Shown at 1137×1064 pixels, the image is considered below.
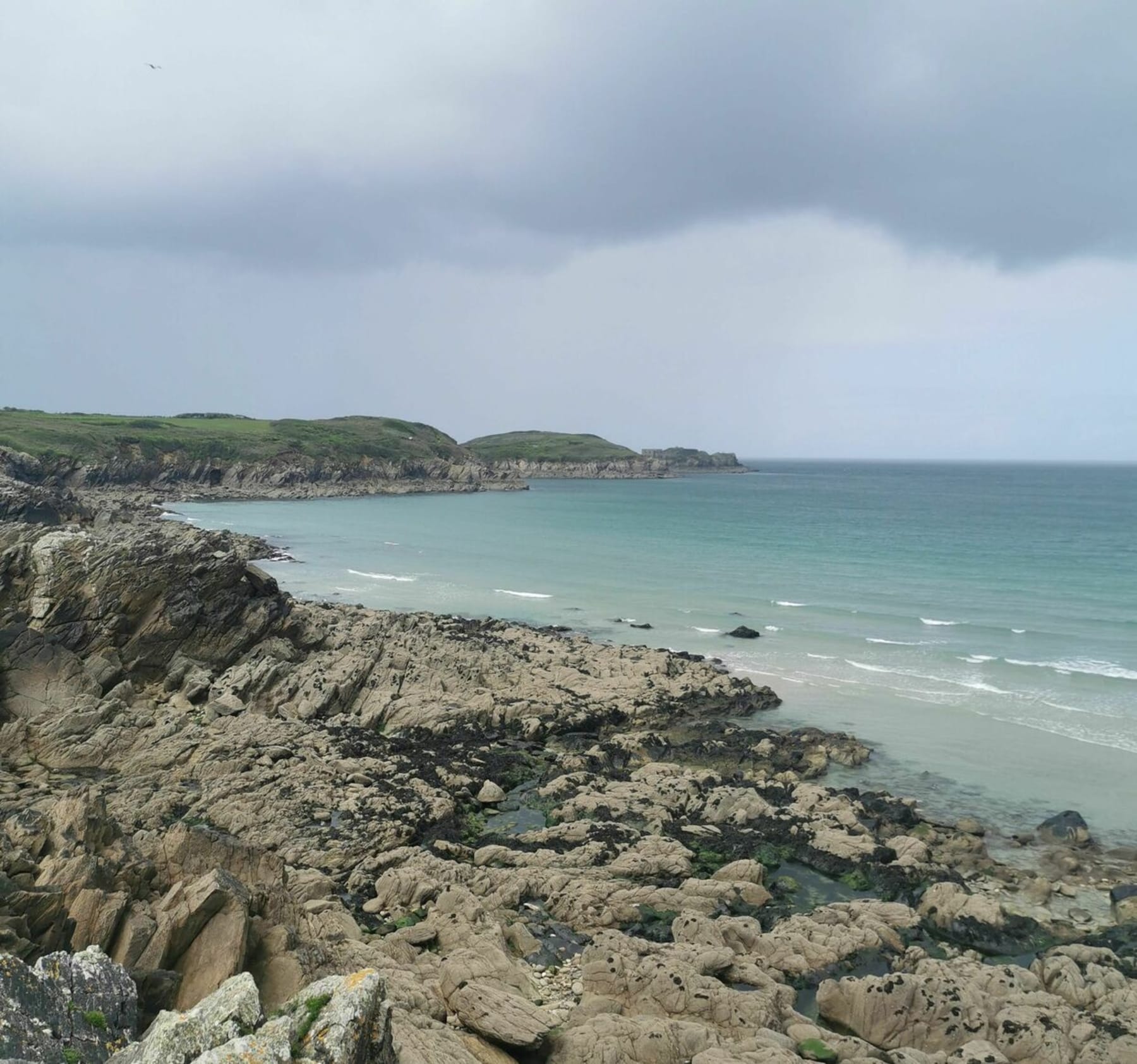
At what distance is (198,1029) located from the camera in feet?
22.0

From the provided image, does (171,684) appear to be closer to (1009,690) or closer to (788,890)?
(788,890)

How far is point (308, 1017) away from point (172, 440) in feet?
539

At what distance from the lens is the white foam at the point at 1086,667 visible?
36.3 metres

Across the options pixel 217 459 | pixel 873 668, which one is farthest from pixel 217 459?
pixel 873 668

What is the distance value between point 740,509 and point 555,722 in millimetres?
111051

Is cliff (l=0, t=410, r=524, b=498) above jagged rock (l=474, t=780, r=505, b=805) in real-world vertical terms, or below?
above

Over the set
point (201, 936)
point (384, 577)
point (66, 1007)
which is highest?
point (66, 1007)

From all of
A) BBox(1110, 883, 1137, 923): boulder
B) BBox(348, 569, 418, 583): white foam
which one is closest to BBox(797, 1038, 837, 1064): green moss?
BBox(1110, 883, 1137, 923): boulder

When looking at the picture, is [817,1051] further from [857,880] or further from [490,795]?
[490,795]

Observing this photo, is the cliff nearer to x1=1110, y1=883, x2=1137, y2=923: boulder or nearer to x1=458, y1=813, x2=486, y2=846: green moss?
x1=458, y1=813, x2=486, y2=846: green moss

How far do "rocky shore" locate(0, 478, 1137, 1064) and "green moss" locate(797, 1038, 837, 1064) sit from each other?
0.15 feet

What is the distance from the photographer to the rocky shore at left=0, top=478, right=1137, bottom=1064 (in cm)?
1030

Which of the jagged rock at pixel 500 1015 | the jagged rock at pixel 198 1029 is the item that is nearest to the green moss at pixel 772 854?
the jagged rock at pixel 500 1015

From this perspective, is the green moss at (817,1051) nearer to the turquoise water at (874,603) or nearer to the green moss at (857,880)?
the green moss at (857,880)
